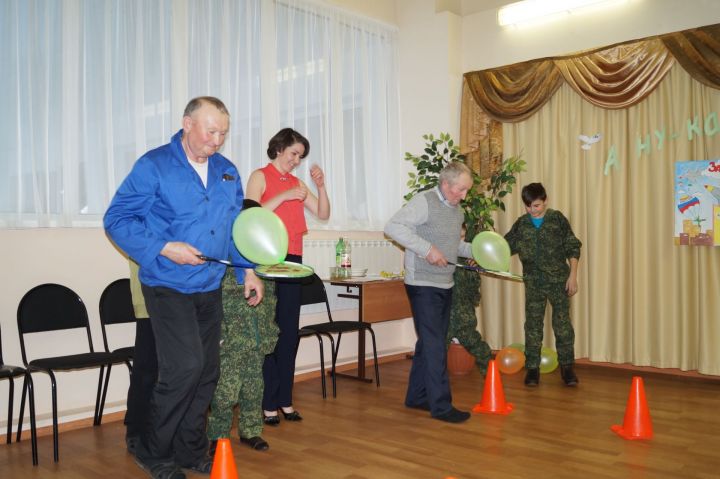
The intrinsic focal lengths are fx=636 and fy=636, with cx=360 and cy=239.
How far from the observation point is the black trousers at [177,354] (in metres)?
Answer: 2.58

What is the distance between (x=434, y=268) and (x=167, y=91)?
225 centimetres

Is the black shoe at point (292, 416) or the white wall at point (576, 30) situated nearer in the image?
the black shoe at point (292, 416)

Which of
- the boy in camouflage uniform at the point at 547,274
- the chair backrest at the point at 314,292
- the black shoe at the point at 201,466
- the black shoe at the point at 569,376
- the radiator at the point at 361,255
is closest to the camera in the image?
the black shoe at the point at 201,466

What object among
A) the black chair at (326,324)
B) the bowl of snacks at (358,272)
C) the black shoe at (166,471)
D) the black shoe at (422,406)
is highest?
the bowl of snacks at (358,272)

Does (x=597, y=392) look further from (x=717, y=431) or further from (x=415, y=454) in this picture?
(x=415, y=454)

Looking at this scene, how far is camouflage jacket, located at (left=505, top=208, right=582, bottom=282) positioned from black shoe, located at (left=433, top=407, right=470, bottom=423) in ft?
5.29

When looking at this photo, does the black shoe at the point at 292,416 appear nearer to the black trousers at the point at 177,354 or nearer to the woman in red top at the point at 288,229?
the woman in red top at the point at 288,229

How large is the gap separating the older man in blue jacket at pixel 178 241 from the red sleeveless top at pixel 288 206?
3.22 ft

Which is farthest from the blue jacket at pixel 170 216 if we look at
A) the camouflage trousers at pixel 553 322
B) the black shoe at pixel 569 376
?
the black shoe at pixel 569 376

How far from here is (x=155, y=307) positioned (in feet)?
8.55

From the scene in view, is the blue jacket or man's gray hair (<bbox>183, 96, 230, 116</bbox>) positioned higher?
man's gray hair (<bbox>183, 96, 230, 116</bbox>)

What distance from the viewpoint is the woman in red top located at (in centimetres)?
371

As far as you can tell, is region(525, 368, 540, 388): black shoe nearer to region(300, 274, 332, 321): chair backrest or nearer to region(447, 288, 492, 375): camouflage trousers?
region(447, 288, 492, 375): camouflage trousers

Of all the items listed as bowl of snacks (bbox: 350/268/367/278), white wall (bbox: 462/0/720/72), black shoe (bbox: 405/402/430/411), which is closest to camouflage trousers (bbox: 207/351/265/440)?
black shoe (bbox: 405/402/430/411)
